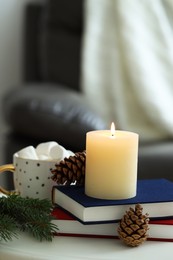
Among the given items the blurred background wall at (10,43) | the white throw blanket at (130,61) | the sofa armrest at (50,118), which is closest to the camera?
the sofa armrest at (50,118)

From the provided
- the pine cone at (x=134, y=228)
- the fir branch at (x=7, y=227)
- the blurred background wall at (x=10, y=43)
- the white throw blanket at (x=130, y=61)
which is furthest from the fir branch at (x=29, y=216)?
the blurred background wall at (x=10, y=43)

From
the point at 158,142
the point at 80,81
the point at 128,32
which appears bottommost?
the point at 158,142

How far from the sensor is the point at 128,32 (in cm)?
249

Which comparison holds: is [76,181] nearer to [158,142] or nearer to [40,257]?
[40,257]

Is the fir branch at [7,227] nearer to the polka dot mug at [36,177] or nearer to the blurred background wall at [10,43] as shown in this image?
the polka dot mug at [36,177]

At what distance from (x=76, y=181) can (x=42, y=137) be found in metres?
0.99

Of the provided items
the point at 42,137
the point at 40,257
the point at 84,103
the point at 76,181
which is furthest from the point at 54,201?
the point at 84,103

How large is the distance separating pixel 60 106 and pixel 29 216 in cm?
109

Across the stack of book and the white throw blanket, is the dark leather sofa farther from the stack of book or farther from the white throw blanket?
the stack of book

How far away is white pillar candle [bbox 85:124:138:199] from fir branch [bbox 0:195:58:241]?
0.08 metres

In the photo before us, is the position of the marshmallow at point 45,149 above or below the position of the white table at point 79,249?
above

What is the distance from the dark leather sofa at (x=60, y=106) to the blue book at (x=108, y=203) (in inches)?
37.5

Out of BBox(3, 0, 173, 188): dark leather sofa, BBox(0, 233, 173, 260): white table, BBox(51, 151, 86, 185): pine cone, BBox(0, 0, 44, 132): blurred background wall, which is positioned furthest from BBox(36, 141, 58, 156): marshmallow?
BBox(0, 0, 44, 132): blurred background wall

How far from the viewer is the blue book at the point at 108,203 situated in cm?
104
